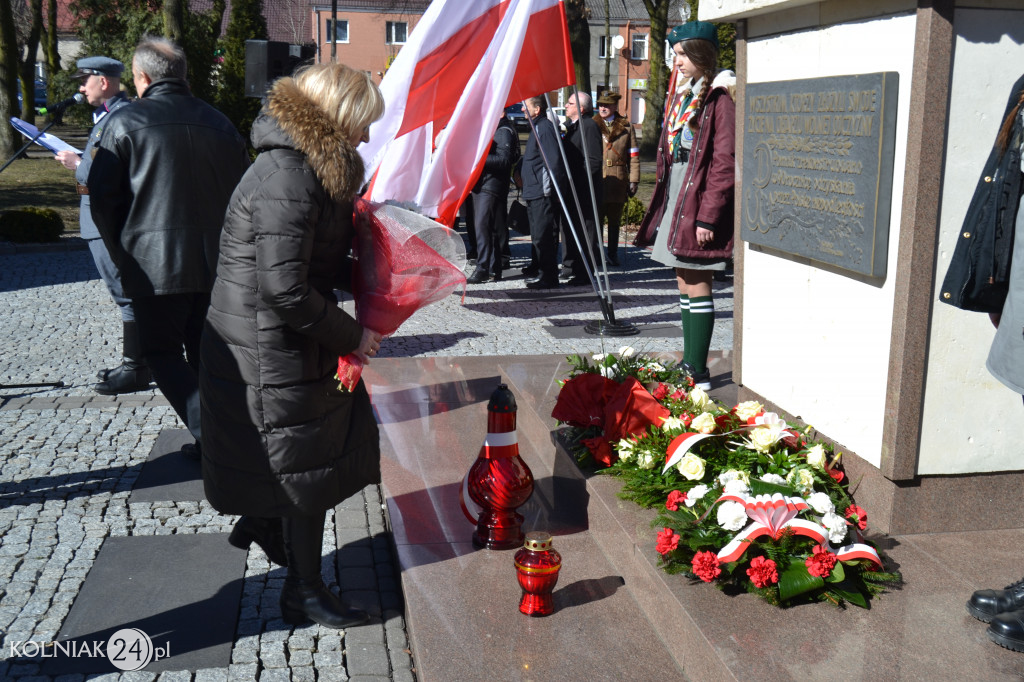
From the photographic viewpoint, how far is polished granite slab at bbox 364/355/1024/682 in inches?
107

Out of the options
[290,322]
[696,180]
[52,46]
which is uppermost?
[52,46]

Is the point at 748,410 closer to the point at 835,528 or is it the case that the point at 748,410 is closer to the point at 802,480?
the point at 802,480

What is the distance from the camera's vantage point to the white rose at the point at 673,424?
3828mm

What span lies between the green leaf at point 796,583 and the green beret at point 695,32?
2957mm

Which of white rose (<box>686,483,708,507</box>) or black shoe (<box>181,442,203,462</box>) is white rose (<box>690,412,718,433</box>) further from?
black shoe (<box>181,442,203,462</box>)

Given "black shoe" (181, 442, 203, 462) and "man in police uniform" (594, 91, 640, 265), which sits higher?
"man in police uniform" (594, 91, 640, 265)

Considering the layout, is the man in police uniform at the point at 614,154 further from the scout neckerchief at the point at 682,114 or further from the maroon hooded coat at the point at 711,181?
the maroon hooded coat at the point at 711,181

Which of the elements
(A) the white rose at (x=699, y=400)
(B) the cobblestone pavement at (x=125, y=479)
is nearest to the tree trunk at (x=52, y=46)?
(B) the cobblestone pavement at (x=125, y=479)

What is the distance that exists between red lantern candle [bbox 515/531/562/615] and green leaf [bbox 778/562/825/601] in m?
0.71

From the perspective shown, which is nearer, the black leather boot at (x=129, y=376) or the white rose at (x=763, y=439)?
the white rose at (x=763, y=439)

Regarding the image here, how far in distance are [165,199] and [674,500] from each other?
2.77 meters

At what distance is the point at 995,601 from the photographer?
112 inches

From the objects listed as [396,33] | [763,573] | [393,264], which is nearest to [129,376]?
[393,264]

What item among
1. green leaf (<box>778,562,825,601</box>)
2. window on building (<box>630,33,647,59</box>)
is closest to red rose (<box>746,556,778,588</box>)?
green leaf (<box>778,562,825,601</box>)
